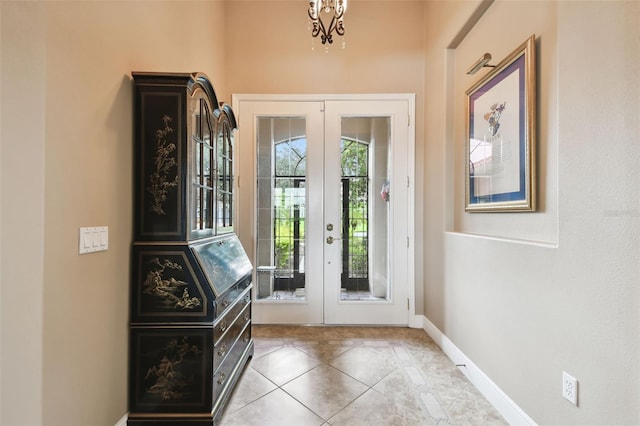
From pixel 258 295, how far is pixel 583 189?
2.87m

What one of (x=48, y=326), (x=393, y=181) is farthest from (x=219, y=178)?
(x=393, y=181)

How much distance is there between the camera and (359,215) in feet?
10.5

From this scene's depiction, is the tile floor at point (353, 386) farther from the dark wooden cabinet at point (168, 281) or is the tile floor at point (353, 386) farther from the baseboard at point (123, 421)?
the baseboard at point (123, 421)

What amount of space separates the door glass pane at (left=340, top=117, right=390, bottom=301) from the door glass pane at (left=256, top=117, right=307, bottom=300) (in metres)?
0.46

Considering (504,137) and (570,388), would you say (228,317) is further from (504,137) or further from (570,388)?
(504,137)

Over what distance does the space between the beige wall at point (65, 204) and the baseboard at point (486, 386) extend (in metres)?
2.16

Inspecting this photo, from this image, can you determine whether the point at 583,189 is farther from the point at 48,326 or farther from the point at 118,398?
the point at 118,398

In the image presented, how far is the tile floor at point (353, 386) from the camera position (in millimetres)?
1755

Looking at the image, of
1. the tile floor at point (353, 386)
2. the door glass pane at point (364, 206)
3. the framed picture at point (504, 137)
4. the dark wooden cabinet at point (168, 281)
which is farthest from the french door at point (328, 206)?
the dark wooden cabinet at point (168, 281)

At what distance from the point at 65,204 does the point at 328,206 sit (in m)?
2.27

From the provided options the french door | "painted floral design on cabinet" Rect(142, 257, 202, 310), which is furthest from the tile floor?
"painted floral design on cabinet" Rect(142, 257, 202, 310)

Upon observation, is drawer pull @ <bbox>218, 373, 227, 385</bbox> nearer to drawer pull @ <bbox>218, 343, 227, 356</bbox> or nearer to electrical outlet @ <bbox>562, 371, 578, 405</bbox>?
drawer pull @ <bbox>218, 343, 227, 356</bbox>

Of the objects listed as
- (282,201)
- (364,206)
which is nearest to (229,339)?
(282,201)

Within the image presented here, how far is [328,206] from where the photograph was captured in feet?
10.4
